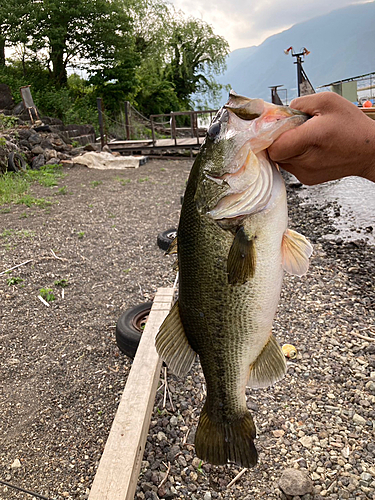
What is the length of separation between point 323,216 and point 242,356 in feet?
26.9

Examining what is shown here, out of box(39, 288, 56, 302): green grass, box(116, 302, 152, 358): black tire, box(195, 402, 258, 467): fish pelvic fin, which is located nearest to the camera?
box(195, 402, 258, 467): fish pelvic fin

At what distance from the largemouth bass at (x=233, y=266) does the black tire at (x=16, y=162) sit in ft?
44.0

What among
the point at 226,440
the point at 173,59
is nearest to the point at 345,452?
the point at 226,440

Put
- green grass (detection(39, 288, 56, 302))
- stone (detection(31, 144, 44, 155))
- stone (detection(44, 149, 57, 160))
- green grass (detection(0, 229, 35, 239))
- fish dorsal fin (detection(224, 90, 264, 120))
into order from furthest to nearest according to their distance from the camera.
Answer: stone (detection(44, 149, 57, 160)) → stone (detection(31, 144, 44, 155)) → green grass (detection(0, 229, 35, 239)) → green grass (detection(39, 288, 56, 302)) → fish dorsal fin (detection(224, 90, 264, 120))

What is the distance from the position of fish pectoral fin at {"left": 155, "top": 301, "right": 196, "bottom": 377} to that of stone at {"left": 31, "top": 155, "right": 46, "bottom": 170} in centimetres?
1483

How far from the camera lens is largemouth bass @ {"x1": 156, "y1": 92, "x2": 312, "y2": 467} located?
158 cm

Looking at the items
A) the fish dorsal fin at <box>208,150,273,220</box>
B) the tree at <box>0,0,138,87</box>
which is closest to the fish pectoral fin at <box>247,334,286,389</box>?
the fish dorsal fin at <box>208,150,273,220</box>

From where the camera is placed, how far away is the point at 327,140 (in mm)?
1643

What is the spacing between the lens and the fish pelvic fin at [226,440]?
181 cm

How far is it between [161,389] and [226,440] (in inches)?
78.0

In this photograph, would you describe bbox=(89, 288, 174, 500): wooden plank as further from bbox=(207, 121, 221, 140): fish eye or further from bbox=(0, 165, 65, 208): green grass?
bbox=(0, 165, 65, 208): green grass

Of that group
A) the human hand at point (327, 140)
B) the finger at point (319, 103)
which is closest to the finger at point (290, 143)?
the human hand at point (327, 140)

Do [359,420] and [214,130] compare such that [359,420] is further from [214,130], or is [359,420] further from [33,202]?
[33,202]

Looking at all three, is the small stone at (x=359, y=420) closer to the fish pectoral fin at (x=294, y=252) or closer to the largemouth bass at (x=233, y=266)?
the largemouth bass at (x=233, y=266)
